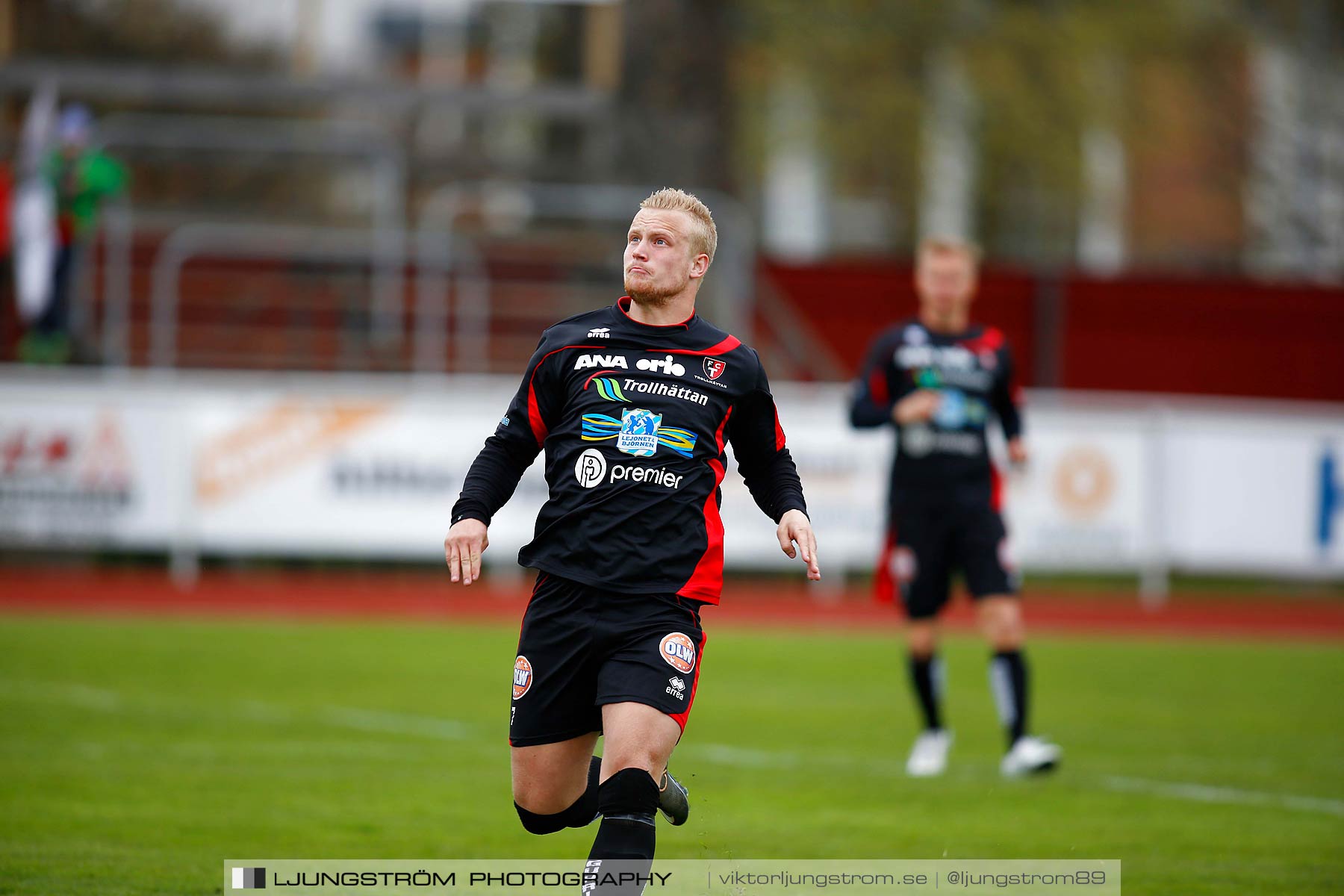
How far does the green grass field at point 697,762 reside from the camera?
682 cm

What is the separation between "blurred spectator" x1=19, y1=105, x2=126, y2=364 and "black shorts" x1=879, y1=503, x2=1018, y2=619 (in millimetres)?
13164

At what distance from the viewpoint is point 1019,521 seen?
1861 cm

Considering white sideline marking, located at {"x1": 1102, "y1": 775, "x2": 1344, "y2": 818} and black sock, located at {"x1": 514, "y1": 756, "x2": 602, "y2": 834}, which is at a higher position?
black sock, located at {"x1": 514, "y1": 756, "x2": 602, "y2": 834}

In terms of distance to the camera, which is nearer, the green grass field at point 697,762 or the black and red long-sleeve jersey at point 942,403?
the green grass field at point 697,762

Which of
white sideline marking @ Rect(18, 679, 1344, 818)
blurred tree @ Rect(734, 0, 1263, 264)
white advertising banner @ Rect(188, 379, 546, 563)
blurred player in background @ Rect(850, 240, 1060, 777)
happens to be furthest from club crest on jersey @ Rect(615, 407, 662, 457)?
blurred tree @ Rect(734, 0, 1263, 264)

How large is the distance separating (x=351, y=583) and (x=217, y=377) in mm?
2711

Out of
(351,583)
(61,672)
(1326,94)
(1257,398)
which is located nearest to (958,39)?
(1326,94)

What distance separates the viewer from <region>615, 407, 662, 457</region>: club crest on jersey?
536cm

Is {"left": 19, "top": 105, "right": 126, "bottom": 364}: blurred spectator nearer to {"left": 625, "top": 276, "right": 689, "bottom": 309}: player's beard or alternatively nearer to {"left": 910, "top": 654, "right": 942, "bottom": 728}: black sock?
{"left": 910, "top": 654, "right": 942, "bottom": 728}: black sock

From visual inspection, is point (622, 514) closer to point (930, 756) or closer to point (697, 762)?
point (697, 762)

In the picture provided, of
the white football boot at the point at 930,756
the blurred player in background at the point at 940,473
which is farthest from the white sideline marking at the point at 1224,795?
the white football boot at the point at 930,756

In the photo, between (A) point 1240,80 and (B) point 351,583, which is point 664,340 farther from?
(A) point 1240,80

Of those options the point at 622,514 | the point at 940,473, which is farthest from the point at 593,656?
the point at 940,473

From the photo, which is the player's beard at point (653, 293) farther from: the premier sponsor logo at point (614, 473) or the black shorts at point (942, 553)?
the black shorts at point (942, 553)
